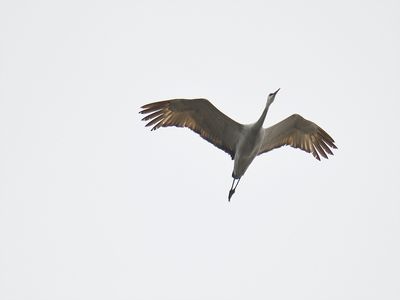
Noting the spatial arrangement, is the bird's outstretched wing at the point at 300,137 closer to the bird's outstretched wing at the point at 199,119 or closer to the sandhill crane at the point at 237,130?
the sandhill crane at the point at 237,130

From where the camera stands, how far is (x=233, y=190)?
19.2 meters

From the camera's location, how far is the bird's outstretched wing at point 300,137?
18.3 metres

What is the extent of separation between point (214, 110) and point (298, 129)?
2908 millimetres

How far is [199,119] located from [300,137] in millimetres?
3238

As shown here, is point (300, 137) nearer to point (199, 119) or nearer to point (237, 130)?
point (237, 130)

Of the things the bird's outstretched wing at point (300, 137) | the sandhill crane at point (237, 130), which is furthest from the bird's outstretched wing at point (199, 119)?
the bird's outstretched wing at point (300, 137)

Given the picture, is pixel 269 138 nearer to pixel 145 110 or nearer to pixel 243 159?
pixel 243 159

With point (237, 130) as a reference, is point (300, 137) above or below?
above

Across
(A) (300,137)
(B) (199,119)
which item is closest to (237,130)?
(B) (199,119)

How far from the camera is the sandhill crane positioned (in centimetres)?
1697

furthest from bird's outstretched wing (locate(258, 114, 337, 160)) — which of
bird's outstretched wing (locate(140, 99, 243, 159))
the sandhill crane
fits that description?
bird's outstretched wing (locate(140, 99, 243, 159))

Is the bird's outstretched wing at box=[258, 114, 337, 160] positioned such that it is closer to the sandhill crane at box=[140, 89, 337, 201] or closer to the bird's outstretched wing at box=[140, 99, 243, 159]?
the sandhill crane at box=[140, 89, 337, 201]

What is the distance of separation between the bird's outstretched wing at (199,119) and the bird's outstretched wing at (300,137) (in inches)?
45.6

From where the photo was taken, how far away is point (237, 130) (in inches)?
688
